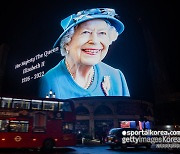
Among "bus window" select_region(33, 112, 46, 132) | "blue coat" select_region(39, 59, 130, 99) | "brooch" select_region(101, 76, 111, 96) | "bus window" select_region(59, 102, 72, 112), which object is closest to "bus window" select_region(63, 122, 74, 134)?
"bus window" select_region(59, 102, 72, 112)

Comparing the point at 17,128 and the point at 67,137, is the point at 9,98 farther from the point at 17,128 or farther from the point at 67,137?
the point at 67,137

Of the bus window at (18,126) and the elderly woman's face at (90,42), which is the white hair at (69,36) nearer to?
the elderly woman's face at (90,42)

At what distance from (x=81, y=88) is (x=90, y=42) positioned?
763 cm

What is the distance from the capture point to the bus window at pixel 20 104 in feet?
60.9

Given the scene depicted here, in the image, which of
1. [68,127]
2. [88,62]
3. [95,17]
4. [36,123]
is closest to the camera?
[36,123]

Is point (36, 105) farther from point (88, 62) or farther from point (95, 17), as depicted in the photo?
point (95, 17)

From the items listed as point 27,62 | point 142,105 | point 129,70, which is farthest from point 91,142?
point 27,62

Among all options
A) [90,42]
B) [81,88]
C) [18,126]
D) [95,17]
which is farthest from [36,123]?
[95,17]

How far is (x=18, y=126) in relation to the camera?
18406mm

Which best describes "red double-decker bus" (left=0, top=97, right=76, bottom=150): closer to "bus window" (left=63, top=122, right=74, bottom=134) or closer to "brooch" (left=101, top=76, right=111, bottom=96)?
"bus window" (left=63, top=122, right=74, bottom=134)

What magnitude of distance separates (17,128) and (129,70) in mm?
31572

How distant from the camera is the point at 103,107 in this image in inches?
1642

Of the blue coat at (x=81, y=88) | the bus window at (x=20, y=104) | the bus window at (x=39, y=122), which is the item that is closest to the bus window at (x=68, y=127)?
the bus window at (x=39, y=122)

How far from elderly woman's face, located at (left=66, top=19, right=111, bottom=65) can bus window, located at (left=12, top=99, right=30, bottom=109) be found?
2030cm
